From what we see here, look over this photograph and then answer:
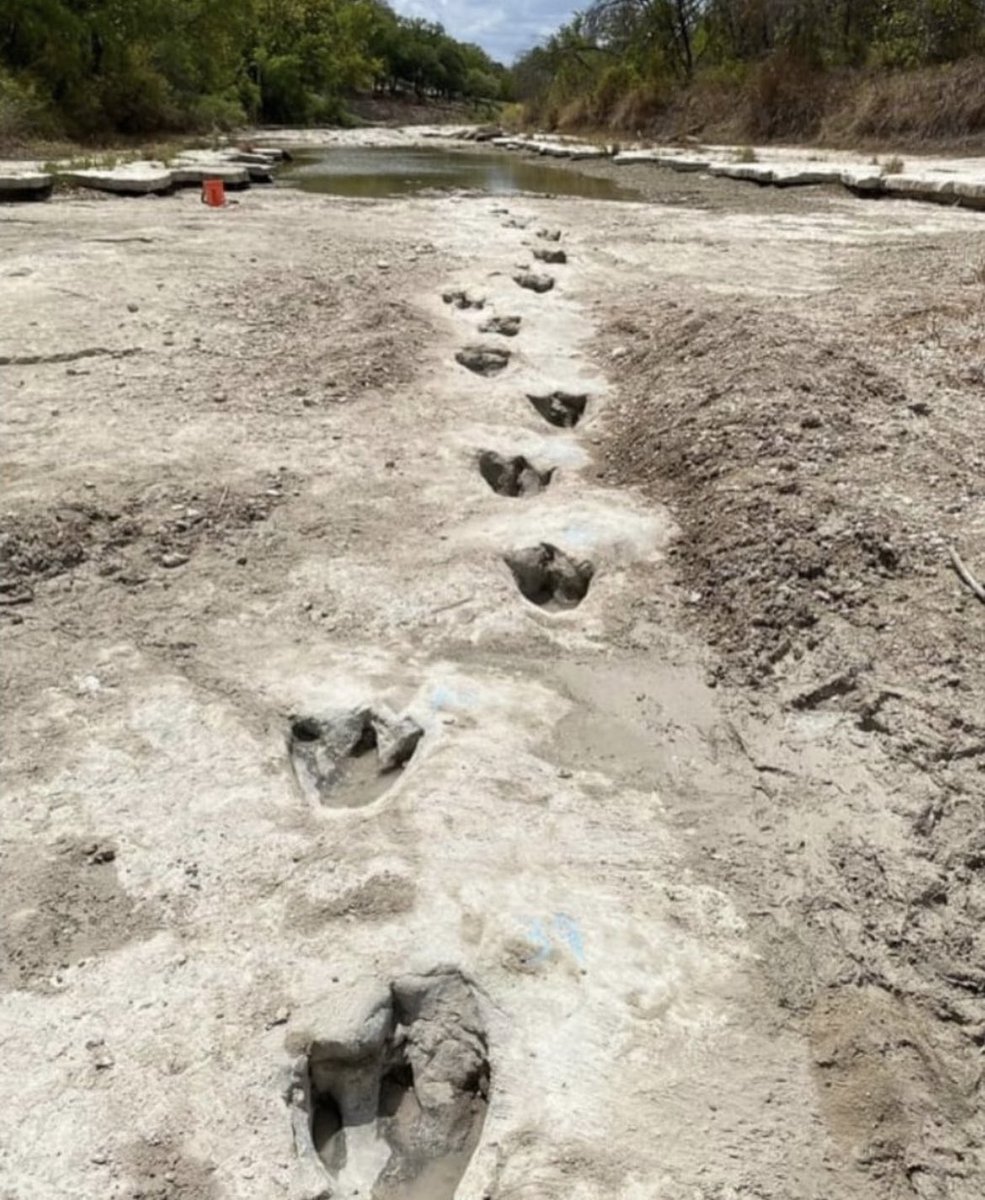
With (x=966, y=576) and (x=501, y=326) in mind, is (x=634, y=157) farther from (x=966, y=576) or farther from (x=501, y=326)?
(x=966, y=576)

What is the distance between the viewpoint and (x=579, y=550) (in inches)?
163

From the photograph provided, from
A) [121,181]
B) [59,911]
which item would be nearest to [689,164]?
[121,181]

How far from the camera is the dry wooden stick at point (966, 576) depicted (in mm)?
3557

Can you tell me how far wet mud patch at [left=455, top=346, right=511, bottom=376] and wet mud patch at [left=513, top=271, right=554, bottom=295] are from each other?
2.04 meters

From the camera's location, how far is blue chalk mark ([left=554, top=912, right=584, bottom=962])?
2.30m

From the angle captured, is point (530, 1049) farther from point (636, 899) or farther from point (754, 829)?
point (754, 829)

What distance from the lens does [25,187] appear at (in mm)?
13281

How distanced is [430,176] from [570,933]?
20.2 meters

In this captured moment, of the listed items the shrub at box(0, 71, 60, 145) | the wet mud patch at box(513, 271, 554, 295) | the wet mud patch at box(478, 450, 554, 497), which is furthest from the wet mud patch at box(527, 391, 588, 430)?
the shrub at box(0, 71, 60, 145)

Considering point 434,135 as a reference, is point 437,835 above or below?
above

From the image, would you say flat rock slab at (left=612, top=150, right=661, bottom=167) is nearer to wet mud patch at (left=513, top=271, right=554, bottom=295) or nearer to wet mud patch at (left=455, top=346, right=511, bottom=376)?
wet mud patch at (left=513, top=271, right=554, bottom=295)

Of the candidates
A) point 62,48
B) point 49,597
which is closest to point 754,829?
point 49,597

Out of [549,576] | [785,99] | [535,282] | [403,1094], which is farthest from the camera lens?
[785,99]

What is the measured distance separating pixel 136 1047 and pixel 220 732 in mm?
1075
